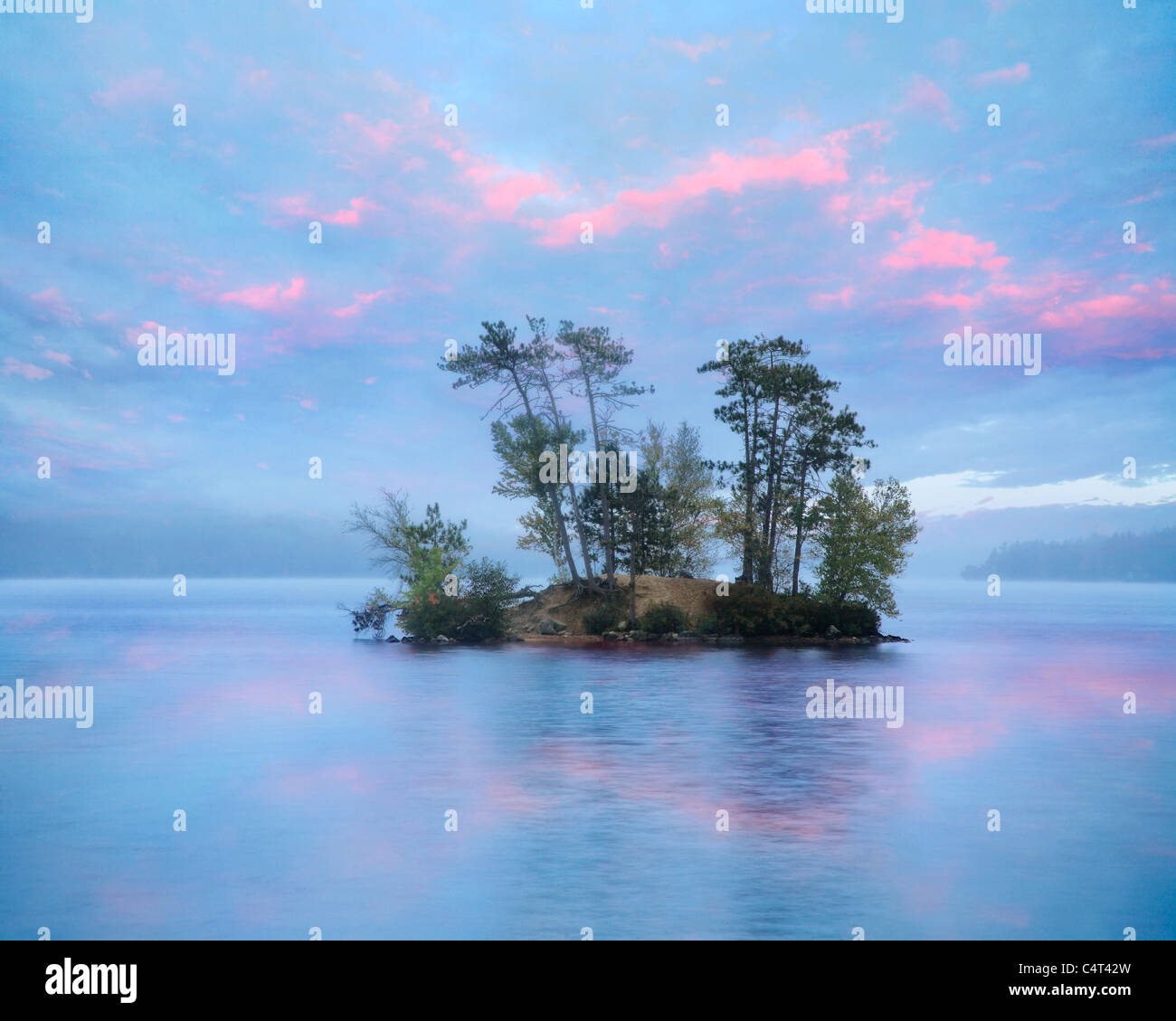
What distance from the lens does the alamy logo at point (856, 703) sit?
19578mm

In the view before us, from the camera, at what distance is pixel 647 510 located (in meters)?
44.0

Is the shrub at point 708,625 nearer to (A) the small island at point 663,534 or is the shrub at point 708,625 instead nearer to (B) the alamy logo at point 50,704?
(A) the small island at point 663,534

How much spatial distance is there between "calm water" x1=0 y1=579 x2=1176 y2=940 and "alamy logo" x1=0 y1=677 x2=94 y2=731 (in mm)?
446

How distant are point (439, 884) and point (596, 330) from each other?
36065mm

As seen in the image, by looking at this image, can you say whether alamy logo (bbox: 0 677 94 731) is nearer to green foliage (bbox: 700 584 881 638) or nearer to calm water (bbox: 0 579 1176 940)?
calm water (bbox: 0 579 1176 940)

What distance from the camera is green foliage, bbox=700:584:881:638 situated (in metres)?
40.9

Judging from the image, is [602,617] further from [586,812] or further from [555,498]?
[586,812]

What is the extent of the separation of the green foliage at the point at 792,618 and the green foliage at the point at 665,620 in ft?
4.89
